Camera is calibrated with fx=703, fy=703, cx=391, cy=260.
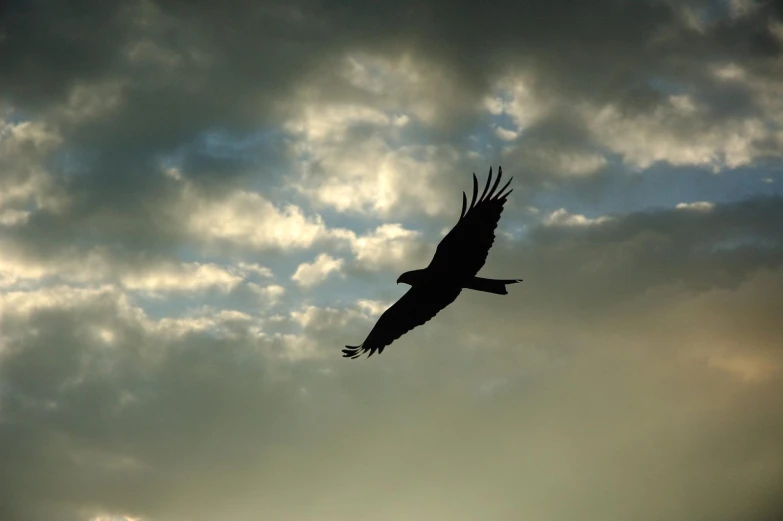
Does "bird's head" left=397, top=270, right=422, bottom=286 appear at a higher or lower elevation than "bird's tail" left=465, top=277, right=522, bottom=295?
higher

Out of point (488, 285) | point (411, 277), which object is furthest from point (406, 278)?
point (488, 285)

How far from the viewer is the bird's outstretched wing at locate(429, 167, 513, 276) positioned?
16.5m

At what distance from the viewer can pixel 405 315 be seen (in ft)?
61.8

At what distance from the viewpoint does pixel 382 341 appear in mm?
18969

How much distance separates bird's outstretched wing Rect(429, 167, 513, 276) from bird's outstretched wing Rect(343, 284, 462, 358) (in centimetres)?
131

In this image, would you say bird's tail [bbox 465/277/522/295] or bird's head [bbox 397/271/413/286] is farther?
bird's head [bbox 397/271/413/286]

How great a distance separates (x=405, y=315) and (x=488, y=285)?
3.01 meters

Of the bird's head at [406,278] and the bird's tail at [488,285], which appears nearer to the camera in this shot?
the bird's tail at [488,285]

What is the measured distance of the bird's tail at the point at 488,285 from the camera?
53.8 ft

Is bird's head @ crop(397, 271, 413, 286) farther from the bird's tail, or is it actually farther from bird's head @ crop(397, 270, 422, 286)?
the bird's tail

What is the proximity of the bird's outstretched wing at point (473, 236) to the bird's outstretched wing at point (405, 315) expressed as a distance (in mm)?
1313

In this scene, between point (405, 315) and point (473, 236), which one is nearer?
point (473, 236)

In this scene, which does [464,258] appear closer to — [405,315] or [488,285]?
[488,285]

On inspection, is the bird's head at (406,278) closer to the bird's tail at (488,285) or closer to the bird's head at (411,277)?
the bird's head at (411,277)
